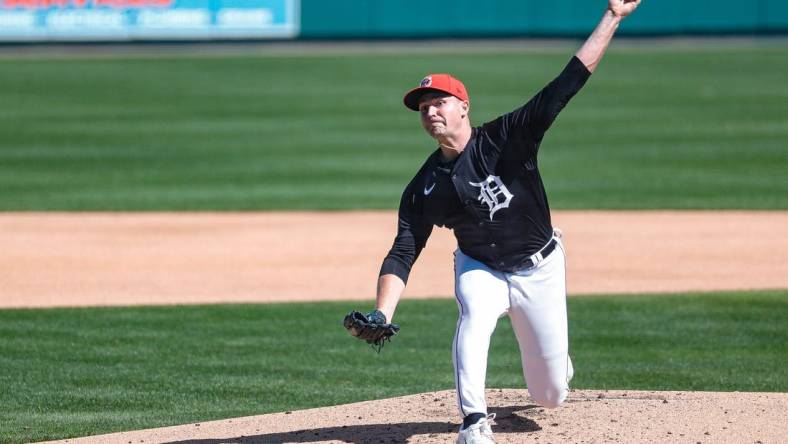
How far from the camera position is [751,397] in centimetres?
707

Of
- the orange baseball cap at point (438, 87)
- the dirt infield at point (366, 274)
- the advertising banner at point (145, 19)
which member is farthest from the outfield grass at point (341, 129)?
the orange baseball cap at point (438, 87)

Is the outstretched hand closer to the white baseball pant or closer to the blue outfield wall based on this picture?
the white baseball pant

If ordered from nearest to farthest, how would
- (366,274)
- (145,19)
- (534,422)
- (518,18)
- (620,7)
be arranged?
1. (620,7)
2. (534,422)
3. (366,274)
4. (518,18)
5. (145,19)

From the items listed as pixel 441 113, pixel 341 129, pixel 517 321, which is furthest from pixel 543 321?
pixel 341 129

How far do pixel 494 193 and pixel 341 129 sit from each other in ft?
53.0

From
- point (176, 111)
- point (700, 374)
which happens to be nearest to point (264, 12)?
point (176, 111)

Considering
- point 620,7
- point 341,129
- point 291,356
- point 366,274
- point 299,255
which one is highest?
point 620,7

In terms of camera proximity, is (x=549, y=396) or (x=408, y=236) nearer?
(x=408, y=236)

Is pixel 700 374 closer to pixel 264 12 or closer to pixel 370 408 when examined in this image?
pixel 370 408

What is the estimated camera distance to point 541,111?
5.90 metres

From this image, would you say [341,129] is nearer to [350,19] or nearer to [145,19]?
[350,19]

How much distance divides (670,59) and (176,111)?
11797 millimetres

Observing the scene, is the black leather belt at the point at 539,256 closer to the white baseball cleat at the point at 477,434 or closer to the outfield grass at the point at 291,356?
the white baseball cleat at the point at 477,434

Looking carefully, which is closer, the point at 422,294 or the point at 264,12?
the point at 422,294
